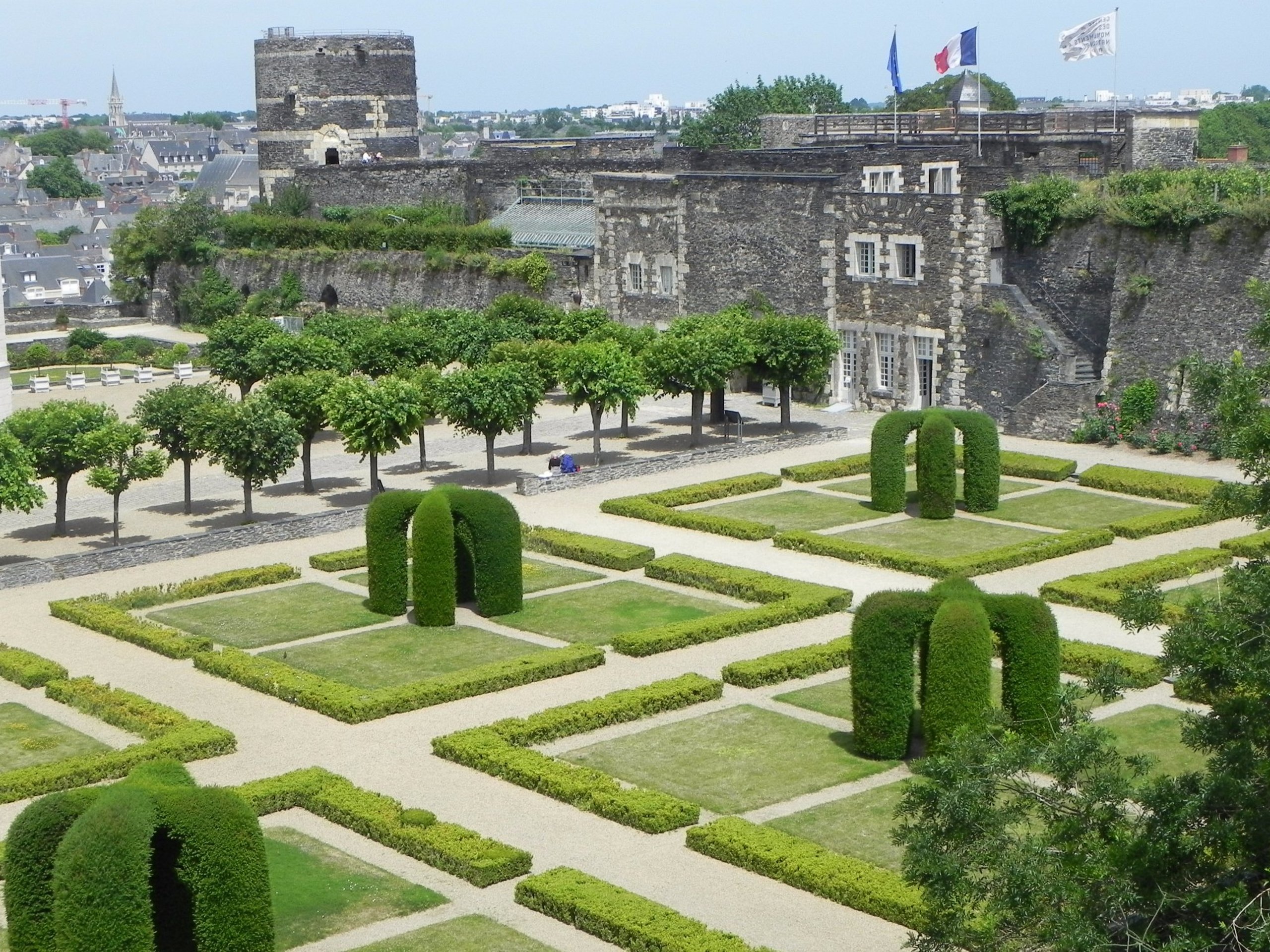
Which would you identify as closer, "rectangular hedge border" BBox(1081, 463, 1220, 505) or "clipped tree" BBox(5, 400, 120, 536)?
"clipped tree" BBox(5, 400, 120, 536)

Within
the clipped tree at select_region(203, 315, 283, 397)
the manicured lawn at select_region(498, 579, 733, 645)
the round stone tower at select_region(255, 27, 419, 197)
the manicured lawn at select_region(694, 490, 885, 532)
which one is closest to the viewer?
the manicured lawn at select_region(498, 579, 733, 645)

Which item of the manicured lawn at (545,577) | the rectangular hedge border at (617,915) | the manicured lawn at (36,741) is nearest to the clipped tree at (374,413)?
the manicured lawn at (545,577)

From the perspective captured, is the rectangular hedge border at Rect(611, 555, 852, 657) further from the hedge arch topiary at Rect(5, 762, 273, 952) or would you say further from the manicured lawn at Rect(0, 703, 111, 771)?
the hedge arch topiary at Rect(5, 762, 273, 952)

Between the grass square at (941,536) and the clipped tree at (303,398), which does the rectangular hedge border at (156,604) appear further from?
the grass square at (941,536)

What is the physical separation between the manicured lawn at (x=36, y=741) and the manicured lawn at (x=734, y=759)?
6886 millimetres

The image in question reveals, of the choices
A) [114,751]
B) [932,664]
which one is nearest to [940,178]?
[932,664]

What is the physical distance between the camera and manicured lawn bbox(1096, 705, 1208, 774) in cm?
2322

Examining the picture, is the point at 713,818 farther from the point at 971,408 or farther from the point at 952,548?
the point at 971,408

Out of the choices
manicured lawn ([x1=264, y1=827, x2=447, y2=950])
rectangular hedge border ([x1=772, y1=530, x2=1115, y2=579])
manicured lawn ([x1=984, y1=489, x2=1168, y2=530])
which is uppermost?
manicured lawn ([x1=984, y1=489, x2=1168, y2=530])

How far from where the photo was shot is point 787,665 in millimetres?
27703

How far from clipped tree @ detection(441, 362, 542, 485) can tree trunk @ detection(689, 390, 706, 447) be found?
5032mm

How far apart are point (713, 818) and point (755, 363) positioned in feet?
81.4

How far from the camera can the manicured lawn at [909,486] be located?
132 ft

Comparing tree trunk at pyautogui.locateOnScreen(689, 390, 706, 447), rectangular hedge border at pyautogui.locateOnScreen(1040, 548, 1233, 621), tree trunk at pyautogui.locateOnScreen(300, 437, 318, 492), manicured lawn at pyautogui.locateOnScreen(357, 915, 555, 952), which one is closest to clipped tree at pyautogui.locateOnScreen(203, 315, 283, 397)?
tree trunk at pyautogui.locateOnScreen(300, 437, 318, 492)
